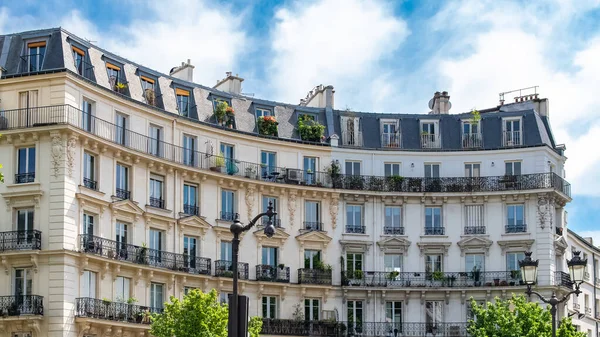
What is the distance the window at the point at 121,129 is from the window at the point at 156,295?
6.74 m

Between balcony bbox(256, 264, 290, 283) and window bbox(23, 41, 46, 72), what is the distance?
51.4 feet

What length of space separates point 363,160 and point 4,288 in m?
22.4

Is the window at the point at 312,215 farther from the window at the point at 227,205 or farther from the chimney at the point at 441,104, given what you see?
the chimney at the point at 441,104

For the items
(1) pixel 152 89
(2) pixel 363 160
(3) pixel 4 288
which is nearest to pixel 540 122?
(2) pixel 363 160

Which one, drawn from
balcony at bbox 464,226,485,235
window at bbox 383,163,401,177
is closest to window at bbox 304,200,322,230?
window at bbox 383,163,401,177

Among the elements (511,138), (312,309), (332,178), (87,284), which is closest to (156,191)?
(87,284)

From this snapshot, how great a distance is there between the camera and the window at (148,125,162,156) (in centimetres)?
5155

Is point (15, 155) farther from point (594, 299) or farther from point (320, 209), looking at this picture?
point (594, 299)

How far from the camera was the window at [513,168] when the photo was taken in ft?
199

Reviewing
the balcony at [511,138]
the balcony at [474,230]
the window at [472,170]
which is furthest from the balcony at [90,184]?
the balcony at [511,138]

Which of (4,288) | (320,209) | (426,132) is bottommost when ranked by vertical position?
(4,288)

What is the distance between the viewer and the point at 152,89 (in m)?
52.8

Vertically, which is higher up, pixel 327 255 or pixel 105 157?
pixel 105 157

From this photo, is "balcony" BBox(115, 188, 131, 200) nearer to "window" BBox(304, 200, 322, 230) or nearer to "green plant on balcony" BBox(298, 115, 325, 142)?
"window" BBox(304, 200, 322, 230)
